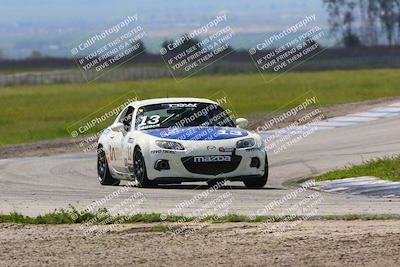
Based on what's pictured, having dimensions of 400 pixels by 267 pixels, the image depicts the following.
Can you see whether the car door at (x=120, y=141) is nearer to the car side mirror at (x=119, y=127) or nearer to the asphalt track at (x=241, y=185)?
the car side mirror at (x=119, y=127)

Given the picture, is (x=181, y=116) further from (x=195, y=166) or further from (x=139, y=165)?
(x=195, y=166)

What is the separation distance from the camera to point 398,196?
1441 centimetres

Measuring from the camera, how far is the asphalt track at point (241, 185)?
44.1 feet

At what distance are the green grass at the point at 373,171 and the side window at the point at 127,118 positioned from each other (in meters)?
2.88

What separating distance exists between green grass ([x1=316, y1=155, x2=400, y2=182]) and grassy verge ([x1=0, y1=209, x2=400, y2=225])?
16.1 ft

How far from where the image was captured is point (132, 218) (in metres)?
11.9

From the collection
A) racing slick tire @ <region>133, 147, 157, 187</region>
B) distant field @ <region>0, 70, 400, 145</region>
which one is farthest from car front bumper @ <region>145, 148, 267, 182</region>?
distant field @ <region>0, 70, 400, 145</region>

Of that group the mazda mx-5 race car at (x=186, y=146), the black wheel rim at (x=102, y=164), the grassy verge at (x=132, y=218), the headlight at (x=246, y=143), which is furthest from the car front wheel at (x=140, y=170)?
the grassy verge at (x=132, y=218)

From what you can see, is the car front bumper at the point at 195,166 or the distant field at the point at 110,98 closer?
the car front bumper at the point at 195,166

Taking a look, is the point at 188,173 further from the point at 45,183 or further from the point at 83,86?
the point at 83,86

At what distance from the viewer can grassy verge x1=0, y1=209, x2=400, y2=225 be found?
11523mm

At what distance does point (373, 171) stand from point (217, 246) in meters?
7.93

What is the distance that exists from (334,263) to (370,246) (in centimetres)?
77

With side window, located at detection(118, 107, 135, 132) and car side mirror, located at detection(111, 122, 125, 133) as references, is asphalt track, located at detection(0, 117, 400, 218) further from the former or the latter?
side window, located at detection(118, 107, 135, 132)
